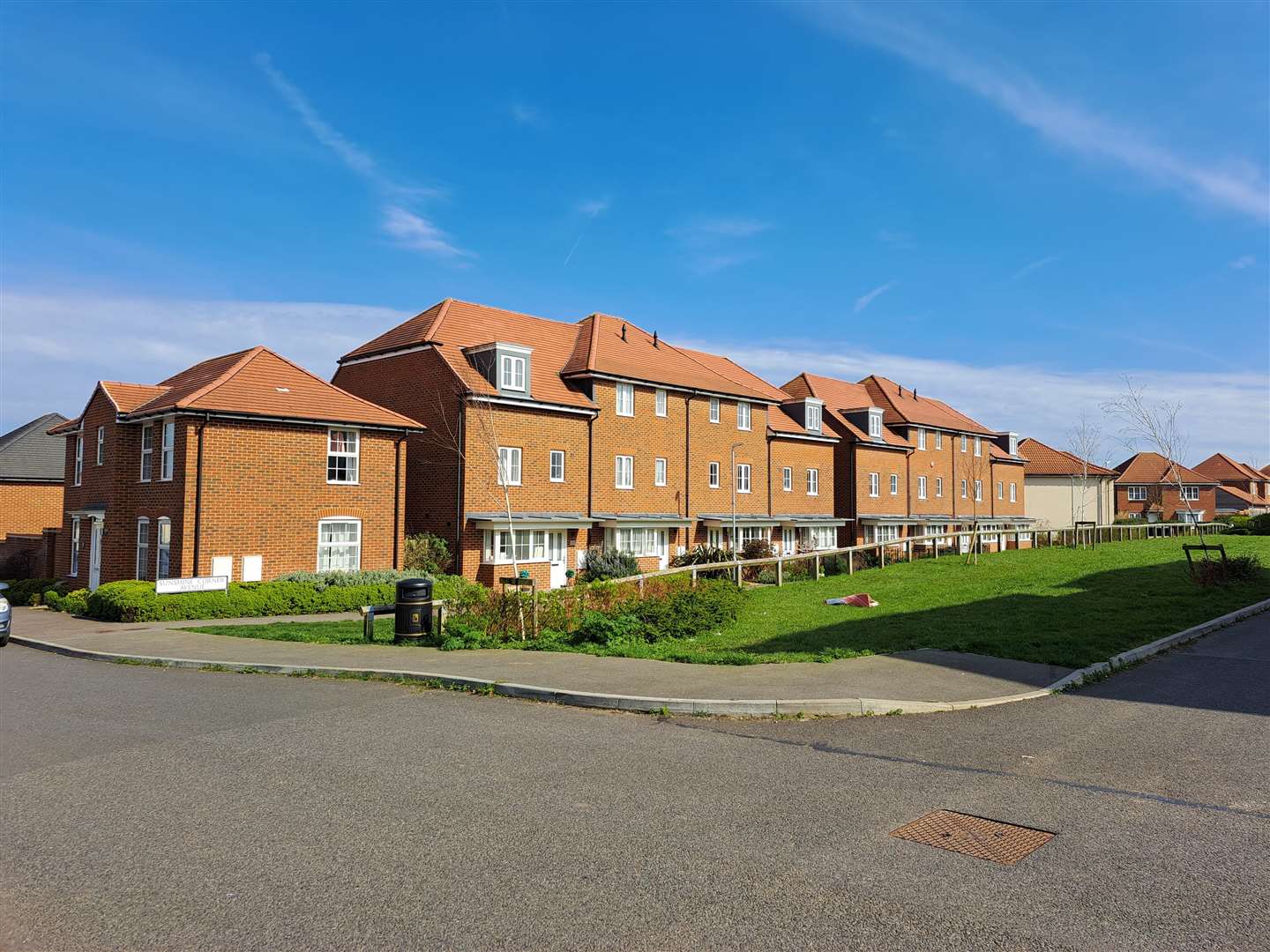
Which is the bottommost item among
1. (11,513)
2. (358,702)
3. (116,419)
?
(358,702)

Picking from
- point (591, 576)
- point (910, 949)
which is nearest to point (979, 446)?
point (591, 576)

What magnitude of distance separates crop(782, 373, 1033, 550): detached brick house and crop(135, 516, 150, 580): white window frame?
1286 inches

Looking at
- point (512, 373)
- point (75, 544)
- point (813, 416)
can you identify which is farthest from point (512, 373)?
point (813, 416)

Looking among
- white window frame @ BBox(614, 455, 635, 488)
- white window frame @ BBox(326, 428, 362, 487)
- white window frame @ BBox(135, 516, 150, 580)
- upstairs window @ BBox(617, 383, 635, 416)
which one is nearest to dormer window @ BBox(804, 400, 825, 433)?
upstairs window @ BBox(617, 383, 635, 416)

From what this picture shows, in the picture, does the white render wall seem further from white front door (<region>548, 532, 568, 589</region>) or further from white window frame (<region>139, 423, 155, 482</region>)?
white window frame (<region>139, 423, 155, 482</region>)

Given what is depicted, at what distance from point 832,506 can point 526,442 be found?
21.2 meters

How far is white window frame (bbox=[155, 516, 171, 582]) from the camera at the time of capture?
24344 millimetres

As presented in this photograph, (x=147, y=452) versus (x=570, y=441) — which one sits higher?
(x=570, y=441)

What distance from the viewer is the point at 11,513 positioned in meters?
41.3

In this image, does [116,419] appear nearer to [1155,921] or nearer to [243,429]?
[243,429]

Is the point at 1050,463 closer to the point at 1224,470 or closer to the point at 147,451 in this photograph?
the point at 1224,470

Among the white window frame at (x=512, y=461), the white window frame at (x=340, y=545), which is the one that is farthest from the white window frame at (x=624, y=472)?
the white window frame at (x=340, y=545)

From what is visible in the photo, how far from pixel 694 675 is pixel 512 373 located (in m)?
21.5

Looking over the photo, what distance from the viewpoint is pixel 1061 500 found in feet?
230
